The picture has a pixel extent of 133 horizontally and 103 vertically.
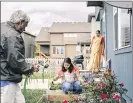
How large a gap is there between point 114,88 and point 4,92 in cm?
212

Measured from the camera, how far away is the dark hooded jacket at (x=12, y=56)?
385 cm

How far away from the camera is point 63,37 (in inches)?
1454

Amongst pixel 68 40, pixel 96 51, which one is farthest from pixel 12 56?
pixel 68 40

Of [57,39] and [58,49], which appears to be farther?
[57,39]

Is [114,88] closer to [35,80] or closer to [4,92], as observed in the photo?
[4,92]

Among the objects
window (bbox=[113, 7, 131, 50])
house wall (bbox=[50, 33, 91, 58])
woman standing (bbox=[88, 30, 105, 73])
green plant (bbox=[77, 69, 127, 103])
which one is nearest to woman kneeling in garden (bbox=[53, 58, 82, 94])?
green plant (bbox=[77, 69, 127, 103])

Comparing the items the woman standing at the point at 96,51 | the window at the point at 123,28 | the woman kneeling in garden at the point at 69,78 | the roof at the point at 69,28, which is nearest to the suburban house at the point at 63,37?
the roof at the point at 69,28

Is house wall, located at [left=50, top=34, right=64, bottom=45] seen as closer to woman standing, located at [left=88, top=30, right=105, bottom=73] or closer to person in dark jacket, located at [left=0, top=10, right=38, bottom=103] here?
woman standing, located at [left=88, top=30, right=105, bottom=73]

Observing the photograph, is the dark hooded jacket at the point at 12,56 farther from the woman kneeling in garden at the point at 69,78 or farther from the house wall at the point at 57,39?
the house wall at the point at 57,39

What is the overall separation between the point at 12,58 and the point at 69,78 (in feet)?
10.2

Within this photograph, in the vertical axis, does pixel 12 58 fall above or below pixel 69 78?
above

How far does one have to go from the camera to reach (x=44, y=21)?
14.8 metres

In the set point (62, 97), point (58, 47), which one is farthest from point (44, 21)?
point (58, 47)

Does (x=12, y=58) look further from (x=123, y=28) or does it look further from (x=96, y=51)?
(x=96, y=51)
